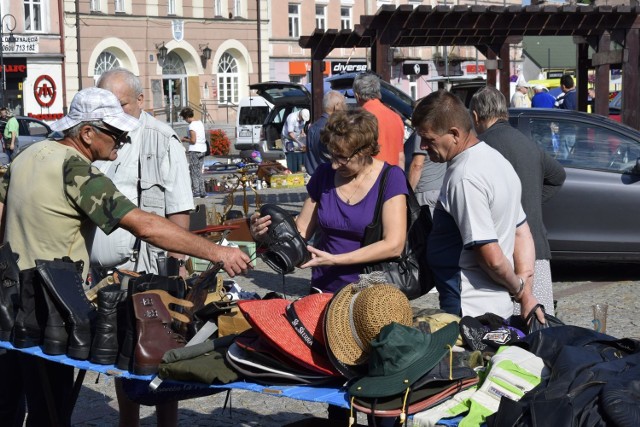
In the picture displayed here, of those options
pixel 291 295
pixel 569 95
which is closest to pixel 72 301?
pixel 291 295

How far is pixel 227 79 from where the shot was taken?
2031 inches

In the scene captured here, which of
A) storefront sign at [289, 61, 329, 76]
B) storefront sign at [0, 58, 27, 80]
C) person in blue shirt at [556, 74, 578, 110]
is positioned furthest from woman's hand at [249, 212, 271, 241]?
storefront sign at [289, 61, 329, 76]

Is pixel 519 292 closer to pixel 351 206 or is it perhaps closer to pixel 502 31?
pixel 351 206

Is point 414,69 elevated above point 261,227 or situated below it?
above

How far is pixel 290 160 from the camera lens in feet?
77.1

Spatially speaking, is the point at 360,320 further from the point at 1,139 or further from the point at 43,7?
the point at 43,7

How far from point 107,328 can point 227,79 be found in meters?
47.8

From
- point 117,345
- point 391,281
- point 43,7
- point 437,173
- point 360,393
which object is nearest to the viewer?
point 360,393

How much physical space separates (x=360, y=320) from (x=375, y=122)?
143cm

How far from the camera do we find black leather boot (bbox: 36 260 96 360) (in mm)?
4496

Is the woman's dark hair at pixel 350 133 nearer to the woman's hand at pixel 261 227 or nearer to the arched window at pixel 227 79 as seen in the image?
the woman's hand at pixel 261 227

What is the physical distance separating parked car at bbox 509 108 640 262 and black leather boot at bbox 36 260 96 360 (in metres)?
6.17

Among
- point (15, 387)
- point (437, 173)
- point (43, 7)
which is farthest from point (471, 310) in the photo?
point (43, 7)

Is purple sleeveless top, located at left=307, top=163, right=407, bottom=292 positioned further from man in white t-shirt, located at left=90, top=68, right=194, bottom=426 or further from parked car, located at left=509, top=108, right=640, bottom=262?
parked car, located at left=509, top=108, right=640, bottom=262
